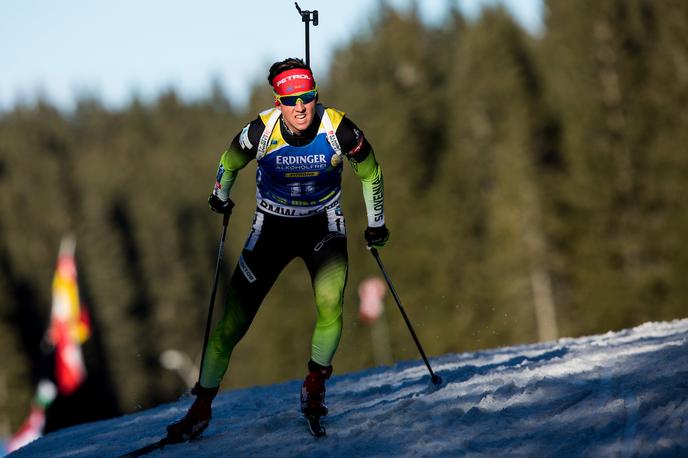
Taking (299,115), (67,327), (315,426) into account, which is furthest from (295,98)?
(67,327)

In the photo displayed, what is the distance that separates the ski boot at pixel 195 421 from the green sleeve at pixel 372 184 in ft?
5.91

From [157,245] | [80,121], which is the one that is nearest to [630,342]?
[157,245]

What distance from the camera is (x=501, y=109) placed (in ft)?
143

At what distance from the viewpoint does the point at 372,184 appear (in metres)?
7.18

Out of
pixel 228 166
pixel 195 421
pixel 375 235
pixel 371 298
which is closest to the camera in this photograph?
pixel 195 421

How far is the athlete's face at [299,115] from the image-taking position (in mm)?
6609

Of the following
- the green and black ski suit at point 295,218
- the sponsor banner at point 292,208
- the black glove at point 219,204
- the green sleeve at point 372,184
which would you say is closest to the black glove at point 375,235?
the green sleeve at point 372,184

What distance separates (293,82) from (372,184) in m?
1.03

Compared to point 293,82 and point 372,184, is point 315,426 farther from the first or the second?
point 293,82

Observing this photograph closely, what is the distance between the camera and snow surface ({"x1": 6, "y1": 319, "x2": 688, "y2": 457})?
5777 mm

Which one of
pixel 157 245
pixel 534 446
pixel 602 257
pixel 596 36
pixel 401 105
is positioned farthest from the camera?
pixel 157 245

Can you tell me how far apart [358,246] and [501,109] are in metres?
9.16

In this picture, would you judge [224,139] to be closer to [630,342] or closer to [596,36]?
[596,36]

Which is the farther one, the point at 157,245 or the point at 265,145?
the point at 157,245
